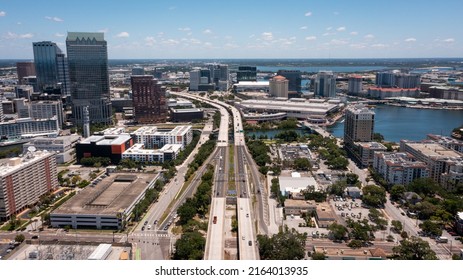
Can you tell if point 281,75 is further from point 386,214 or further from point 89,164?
point 386,214

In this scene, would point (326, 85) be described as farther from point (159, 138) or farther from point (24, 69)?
point (24, 69)

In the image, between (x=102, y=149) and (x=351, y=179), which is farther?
(x=102, y=149)

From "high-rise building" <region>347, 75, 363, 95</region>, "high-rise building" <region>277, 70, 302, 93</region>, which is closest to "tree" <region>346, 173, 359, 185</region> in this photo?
"high-rise building" <region>277, 70, 302, 93</region>

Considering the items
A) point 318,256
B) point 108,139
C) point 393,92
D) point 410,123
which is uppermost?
point 393,92

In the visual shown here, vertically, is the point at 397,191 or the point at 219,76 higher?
the point at 219,76

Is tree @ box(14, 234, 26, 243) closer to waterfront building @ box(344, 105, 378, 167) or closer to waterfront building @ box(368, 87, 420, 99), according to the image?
waterfront building @ box(344, 105, 378, 167)

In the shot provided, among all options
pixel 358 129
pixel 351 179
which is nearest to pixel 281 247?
pixel 351 179
